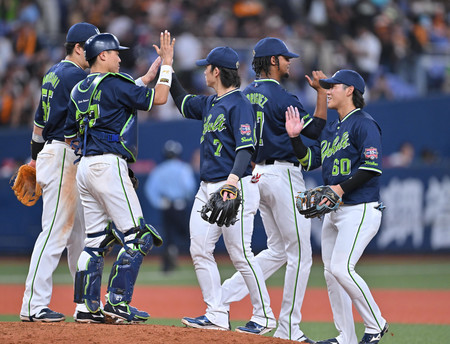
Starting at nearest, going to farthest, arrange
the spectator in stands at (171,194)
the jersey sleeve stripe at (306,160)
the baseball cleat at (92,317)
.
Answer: the baseball cleat at (92,317), the jersey sleeve stripe at (306,160), the spectator in stands at (171,194)

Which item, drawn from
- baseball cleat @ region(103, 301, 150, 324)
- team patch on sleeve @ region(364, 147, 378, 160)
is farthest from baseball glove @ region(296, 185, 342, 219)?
baseball cleat @ region(103, 301, 150, 324)

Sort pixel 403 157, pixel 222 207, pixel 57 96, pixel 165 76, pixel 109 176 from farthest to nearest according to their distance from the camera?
pixel 403 157 → pixel 57 96 → pixel 165 76 → pixel 109 176 → pixel 222 207

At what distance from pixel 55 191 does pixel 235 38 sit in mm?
11089

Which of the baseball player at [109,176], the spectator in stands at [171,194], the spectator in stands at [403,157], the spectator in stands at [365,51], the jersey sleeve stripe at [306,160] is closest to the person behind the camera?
the baseball player at [109,176]

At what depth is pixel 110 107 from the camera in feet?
20.7

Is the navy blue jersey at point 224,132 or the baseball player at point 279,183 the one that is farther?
the baseball player at point 279,183

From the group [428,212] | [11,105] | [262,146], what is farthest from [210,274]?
[11,105]

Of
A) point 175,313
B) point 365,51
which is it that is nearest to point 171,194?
point 175,313

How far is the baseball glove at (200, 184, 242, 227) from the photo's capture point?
6105 mm

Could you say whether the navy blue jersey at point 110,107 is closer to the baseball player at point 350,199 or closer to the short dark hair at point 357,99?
the baseball player at point 350,199

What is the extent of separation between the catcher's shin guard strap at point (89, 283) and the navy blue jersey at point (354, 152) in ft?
6.66

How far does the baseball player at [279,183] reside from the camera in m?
6.84

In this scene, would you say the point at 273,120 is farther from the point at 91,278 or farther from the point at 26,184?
the point at 26,184

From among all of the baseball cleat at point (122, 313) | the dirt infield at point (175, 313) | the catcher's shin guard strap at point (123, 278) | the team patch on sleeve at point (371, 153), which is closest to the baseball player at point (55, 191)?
the dirt infield at point (175, 313)
